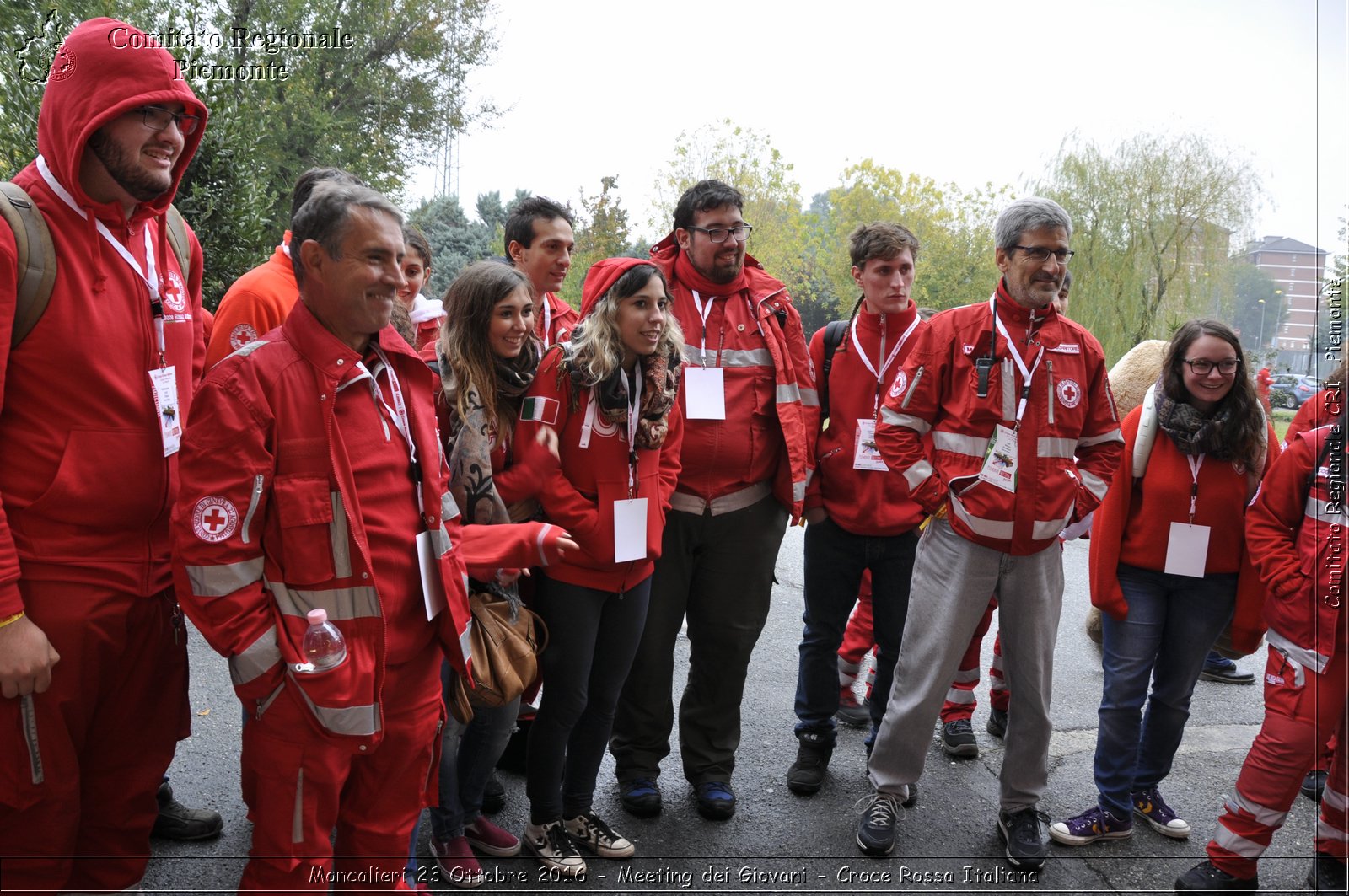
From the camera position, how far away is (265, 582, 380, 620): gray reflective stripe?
7.77ft

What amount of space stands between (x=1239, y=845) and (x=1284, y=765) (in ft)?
1.27

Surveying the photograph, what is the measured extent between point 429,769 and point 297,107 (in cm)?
1715

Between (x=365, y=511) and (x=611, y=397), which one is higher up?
(x=611, y=397)

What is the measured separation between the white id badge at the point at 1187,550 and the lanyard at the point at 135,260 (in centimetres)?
406

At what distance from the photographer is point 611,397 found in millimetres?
3582

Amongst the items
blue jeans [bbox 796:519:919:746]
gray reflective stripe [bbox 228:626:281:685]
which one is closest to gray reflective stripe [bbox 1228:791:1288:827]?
blue jeans [bbox 796:519:919:746]

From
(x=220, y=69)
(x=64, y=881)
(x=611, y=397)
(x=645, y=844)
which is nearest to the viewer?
(x=64, y=881)

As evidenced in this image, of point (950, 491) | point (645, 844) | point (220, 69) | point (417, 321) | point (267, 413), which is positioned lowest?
point (645, 844)

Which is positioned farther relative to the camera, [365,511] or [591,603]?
[591,603]

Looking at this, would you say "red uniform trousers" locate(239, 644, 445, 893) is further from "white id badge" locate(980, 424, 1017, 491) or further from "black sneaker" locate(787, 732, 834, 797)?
"white id badge" locate(980, 424, 1017, 491)

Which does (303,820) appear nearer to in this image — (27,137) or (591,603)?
(591,603)

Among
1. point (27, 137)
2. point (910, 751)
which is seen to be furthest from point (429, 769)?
point (27, 137)

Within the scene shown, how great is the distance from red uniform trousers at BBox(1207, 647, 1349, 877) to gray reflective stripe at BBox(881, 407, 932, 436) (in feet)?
Result: 5.36

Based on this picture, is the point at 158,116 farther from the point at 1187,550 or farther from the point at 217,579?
the point at 1187,550
